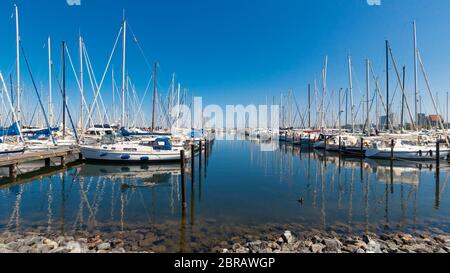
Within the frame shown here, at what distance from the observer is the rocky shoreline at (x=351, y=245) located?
7.35 metres

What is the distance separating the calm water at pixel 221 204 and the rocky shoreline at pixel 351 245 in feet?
3.49

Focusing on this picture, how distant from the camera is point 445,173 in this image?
830 inches

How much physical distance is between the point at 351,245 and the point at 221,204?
670cm

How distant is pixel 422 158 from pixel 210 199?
27218 millimetres

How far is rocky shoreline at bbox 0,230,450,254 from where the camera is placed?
731cm

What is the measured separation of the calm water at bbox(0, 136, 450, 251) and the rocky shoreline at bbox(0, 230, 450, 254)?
792 mm

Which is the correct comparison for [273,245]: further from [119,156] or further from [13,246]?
[119,156]

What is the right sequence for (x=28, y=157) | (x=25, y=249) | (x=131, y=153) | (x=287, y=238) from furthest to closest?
(x=131, y=153) < (x=28, y=157) < (x=287, y=238) < (x=25, y=249)

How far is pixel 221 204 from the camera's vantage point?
1290 centimetres

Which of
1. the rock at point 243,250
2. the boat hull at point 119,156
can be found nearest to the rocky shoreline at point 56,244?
the rock at point 243,250

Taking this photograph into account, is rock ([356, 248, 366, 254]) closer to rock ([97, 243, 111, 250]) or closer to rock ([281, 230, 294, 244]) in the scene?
rock ([281, 230, 294, 244])

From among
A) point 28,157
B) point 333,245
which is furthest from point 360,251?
point 28,157

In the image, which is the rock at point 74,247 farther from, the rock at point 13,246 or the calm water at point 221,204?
A: the calm water at point 221,204
